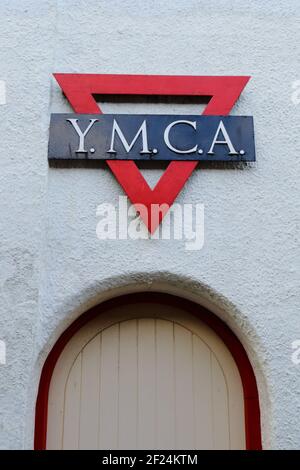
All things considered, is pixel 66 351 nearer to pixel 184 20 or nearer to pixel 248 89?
pixel 248 89

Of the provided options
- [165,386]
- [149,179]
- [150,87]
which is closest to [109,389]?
[165,386]

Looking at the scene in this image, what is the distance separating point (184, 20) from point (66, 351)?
2.45 m

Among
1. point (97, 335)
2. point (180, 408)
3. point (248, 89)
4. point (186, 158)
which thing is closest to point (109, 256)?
point (97, 335)

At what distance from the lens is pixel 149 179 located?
3.83m

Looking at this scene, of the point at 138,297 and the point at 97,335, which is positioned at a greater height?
the point at 138,297

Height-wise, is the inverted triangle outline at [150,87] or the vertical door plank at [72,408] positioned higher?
the inverted triangle outline at [150,87]

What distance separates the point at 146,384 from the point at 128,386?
0.38ft

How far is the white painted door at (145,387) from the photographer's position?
367 cm

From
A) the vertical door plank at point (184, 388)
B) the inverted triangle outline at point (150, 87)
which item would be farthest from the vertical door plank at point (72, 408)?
the inverted triangle outline at point (150, 87)

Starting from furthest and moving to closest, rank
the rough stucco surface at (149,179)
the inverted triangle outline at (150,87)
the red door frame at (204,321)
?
the inverted triangle outline at (150,87) < the red door frame at (204,321) < the rough stucco surface at (149,179)

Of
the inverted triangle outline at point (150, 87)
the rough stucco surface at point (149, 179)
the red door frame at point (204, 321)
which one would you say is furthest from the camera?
the inverted triangle outline at point (150, 87)

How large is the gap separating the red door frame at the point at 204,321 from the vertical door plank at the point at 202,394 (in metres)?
0.16

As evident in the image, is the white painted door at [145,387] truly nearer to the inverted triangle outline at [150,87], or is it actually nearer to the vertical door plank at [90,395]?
the vertical door plank at [90,395]

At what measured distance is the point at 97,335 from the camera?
3879 mm
